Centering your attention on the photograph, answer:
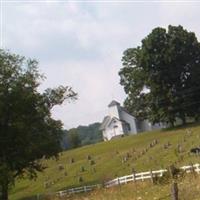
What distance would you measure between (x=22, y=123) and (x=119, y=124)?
309 feet

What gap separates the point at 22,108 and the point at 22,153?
157 inches

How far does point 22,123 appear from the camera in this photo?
51000 millimetres

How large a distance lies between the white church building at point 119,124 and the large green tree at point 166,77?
3930 cm

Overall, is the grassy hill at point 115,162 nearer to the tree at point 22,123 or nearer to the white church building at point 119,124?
the tree at point 22,123

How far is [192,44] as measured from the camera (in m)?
99.9

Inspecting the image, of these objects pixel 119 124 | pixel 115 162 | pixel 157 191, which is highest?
pixel 119 124

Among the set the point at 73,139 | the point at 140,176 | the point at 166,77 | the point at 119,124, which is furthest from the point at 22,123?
the point at 119,124

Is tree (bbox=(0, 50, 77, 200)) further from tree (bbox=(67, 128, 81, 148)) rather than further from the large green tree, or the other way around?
tree (bbox=(67, 128, 81, 148))

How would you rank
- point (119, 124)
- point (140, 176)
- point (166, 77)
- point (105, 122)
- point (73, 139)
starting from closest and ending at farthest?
point (140, 176), point (166, 77), point (73, 139), point (119, 124), point (105, 122)

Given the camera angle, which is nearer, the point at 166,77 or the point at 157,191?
the point at 157,191

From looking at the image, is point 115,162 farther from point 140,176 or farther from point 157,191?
point 157,191

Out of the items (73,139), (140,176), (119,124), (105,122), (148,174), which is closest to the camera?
(148,174)

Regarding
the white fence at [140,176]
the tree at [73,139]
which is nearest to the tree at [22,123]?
the white fence at [140,176]

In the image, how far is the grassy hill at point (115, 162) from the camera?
208 ft
